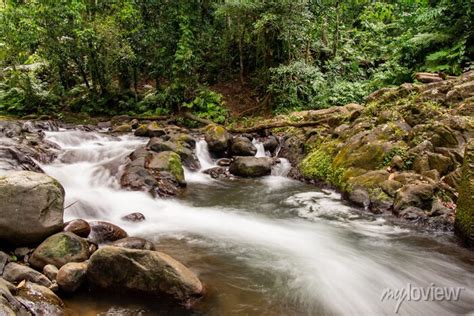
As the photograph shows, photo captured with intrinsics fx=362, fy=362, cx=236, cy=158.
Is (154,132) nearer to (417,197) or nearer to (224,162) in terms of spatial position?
(224,162)

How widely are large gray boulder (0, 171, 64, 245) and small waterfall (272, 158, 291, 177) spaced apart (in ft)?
21.6

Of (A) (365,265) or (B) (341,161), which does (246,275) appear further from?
(B) (341,161)

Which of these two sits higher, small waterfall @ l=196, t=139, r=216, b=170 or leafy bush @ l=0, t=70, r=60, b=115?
leafy bush @ l=0, t=70, r=60, b=115

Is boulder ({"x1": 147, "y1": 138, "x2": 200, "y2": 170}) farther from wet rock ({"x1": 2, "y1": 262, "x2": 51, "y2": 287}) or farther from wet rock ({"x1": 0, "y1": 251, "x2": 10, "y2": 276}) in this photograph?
wet rock ({"x1": 2, "y1": 262, "x2": 51, "y2": 287})

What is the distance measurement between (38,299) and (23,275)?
49cm

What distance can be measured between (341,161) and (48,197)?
20.6ft

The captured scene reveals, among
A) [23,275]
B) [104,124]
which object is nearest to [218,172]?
[23,275]

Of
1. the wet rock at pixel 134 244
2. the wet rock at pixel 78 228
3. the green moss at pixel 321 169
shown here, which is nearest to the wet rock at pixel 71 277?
the wet rock at pixel 134 244

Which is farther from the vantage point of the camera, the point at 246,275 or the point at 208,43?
the point at 208,43

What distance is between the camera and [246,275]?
476 centimetres

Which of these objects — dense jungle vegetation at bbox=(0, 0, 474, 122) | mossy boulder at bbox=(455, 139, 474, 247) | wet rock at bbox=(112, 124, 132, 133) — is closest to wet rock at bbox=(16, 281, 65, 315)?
mossy boulder at bbox=(455, 139, 474, 247)

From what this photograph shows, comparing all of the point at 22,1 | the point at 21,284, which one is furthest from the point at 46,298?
the point at 22,1

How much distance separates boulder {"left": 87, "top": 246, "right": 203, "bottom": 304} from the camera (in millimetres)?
3963

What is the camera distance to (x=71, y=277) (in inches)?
156
